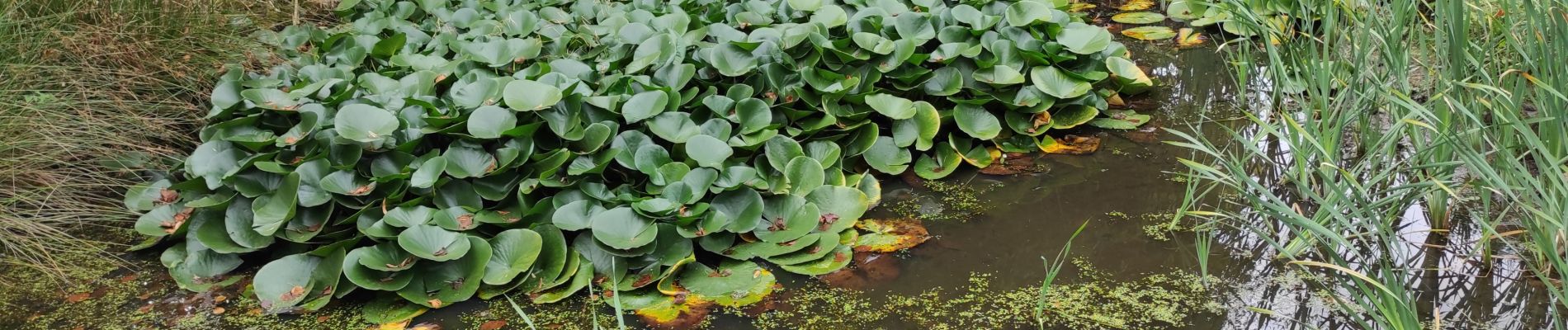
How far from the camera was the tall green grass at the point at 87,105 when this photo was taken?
233cm

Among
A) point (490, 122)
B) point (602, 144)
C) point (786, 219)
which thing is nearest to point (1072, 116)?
point (786, 219)

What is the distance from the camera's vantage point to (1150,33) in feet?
12.6

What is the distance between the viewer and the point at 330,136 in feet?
7.45

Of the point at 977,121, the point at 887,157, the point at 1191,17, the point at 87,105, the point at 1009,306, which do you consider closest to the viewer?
the point at 1009,306

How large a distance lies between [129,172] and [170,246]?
0.35 m

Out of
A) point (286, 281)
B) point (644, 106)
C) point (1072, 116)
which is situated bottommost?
point (286, 281)

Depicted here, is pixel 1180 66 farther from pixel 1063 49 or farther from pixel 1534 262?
pixel 1534 262

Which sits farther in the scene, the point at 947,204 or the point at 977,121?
the point at 977,121

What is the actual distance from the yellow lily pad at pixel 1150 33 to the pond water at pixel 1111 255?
0.94 m

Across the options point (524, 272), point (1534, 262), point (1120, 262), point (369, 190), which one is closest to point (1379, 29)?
→ point (1534, 262)

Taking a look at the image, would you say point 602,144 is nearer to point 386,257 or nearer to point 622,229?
point 622,229

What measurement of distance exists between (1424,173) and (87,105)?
2835 millimetres

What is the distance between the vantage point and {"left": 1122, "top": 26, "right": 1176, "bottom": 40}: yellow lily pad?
3.79 m

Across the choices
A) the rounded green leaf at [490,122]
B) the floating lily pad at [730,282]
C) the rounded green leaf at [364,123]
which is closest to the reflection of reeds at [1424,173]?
the floating lily pad at [730,282]
